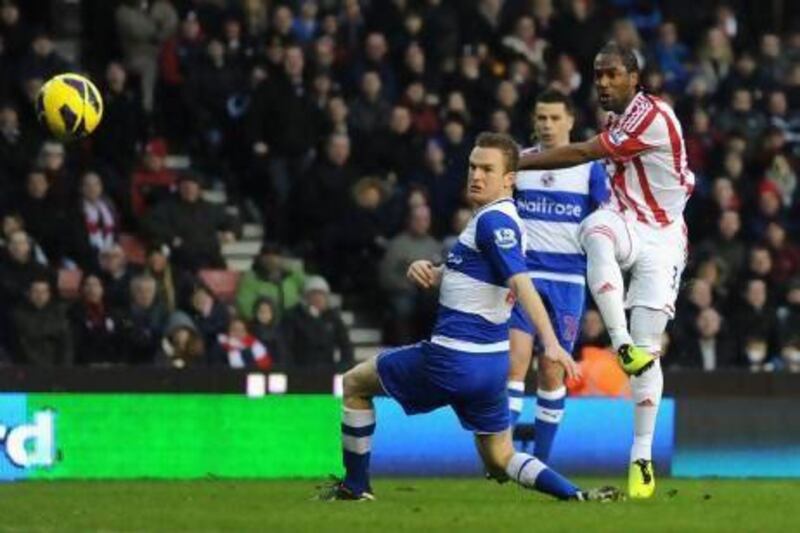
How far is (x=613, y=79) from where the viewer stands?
14.4 meters


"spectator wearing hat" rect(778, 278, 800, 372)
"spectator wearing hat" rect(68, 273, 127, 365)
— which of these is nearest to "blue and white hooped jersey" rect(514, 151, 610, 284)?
"spectator wearing hat" rect(68, 273, 127, 365)

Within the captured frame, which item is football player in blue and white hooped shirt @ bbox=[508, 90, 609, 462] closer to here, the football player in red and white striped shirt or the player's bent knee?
the player's bent knee

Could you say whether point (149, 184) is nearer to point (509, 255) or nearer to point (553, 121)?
point (553, 121)

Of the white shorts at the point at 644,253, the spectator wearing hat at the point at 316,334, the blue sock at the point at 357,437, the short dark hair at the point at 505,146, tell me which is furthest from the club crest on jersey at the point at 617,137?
the spectator wearing hat at the point at 316,334

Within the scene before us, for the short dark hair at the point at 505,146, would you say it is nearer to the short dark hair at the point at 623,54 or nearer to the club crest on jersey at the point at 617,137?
the club crest on jersey at the point at 617,137

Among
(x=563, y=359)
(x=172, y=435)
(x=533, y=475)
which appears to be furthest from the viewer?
(x=172, y=435)

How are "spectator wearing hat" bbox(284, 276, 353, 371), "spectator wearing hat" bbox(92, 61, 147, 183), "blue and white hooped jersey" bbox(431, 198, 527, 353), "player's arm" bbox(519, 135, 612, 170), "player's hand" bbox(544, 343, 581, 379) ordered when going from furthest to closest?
"spectator wearing hat" bbox(92, 61, 147, 183)
"spectator wearing hat" bbox(284, 276, 353, 371)
"player's arm" bbox(519, 135, 612, 170)
"blue and white hooped jersey" bbox(431, 198, 527, 353)
"player's hand" bbox(544, 343, 581, 379)

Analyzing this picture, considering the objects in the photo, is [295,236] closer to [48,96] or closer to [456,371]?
[48,96]

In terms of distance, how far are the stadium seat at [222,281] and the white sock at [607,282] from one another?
25.7 feet

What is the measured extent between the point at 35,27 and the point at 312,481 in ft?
26.5

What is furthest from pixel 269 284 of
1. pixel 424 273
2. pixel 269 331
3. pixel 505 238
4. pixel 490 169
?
pixel 505 238

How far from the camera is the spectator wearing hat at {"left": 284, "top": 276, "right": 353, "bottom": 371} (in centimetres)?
2119

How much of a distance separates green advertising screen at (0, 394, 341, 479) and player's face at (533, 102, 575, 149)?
3957 millimetres

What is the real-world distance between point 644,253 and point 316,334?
7091 mm
